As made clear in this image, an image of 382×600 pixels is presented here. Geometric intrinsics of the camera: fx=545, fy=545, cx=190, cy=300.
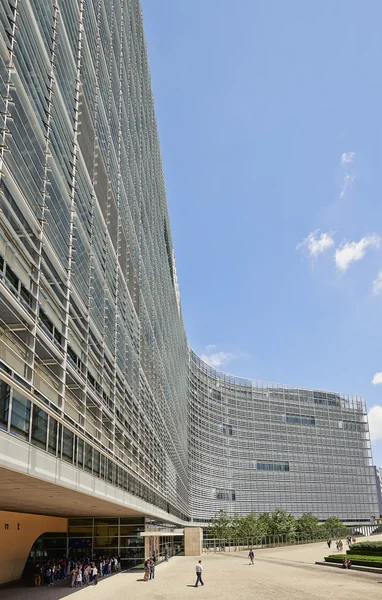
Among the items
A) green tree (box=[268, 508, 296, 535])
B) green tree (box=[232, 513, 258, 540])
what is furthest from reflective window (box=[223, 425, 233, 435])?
green tree (box=[232, 513, 258, 540])

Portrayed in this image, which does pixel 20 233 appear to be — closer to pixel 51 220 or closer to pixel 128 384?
pixel 51 220

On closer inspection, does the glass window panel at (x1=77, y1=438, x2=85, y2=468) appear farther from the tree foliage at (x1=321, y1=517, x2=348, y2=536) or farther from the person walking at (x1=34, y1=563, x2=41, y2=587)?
the tree foliage at (x1=321, y1=517, x2=348, y2=536)

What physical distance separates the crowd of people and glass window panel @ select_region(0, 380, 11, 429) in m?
20.1

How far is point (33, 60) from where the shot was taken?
1788cm

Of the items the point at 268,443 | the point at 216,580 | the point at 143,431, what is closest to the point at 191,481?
the point at 268,443

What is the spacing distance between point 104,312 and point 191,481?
86449 mm

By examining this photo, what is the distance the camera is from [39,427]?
49.9 feet

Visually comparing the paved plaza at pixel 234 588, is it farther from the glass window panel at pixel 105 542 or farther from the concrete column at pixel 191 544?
the concrete column at pixel 191 544

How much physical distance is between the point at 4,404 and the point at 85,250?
13.3 m

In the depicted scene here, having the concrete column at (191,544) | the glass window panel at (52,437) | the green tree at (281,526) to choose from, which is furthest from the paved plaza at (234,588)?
the green tree at (281,526)

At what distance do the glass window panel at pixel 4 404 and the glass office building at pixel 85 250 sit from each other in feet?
0.16

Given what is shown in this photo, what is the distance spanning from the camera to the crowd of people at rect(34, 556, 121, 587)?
97.5 ft

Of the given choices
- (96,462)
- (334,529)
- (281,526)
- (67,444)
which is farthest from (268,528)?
(67,444)

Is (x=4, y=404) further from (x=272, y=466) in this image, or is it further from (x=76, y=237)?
(x=272, y=466)
